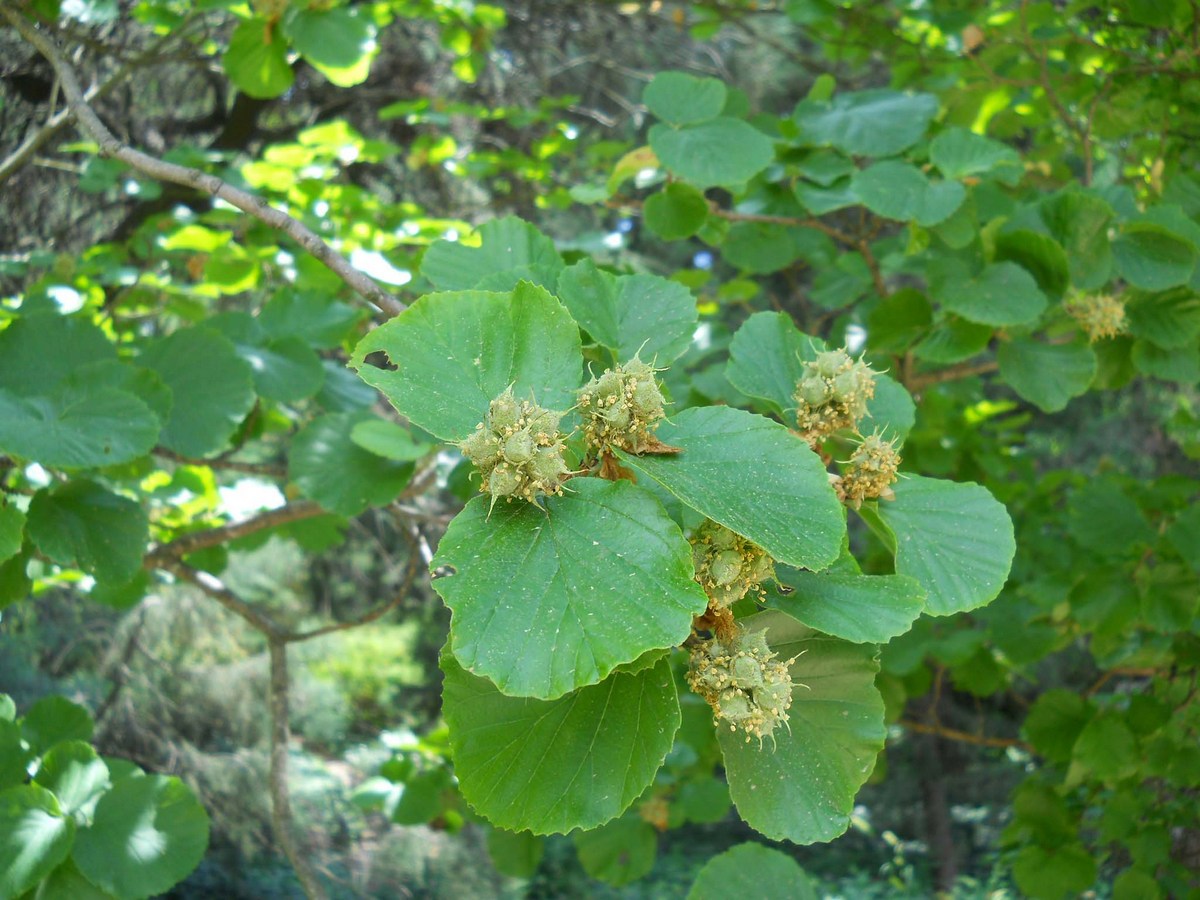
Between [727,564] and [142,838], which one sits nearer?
[727,564]

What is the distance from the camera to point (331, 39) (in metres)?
1.95

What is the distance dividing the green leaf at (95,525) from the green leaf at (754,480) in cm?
93

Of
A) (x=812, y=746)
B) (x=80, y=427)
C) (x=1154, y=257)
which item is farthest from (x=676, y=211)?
(x=812, y=746)

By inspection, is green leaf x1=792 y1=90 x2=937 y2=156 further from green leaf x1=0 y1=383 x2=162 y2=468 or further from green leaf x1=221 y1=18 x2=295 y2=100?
green leaf x1=0 y1=383 x2=162 y2=468

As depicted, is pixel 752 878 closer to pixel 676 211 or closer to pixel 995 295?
pixel 995 295

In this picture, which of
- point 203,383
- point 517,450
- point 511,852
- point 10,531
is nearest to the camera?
point 517,450

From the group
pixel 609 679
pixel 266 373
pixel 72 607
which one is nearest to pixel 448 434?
pixel 609 679

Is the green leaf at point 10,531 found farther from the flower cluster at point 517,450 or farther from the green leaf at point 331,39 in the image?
the green leaf at point 331,39

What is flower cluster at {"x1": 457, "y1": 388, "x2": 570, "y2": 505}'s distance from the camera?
28.1 inches

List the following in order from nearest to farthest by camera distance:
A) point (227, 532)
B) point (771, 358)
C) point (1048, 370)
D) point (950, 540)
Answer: point (950, 540), point (771, 358), point (1048, 370), point (227, 532)

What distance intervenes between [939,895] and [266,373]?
5.35m

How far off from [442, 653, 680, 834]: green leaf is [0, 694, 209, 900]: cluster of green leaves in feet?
2.86

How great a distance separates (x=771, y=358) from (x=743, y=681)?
1.31 feet

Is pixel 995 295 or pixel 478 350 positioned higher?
pixel 478 350
